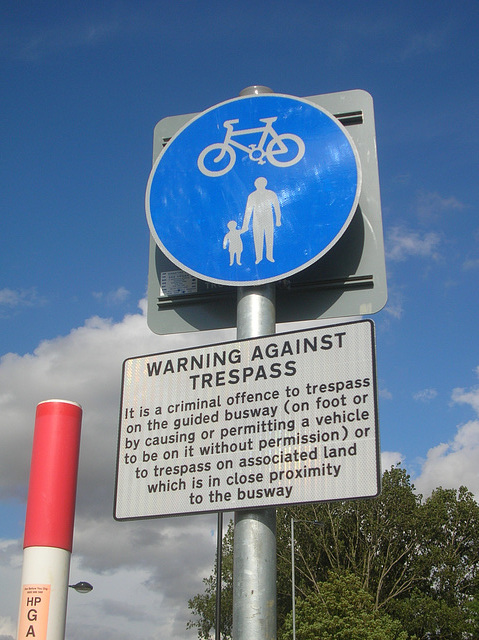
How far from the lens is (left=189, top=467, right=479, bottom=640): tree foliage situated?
117 ft

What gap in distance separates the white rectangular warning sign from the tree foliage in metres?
33.2

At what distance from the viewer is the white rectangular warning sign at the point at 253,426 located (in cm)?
330

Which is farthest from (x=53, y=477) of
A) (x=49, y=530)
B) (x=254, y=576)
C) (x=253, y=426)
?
(x=253, y=426)

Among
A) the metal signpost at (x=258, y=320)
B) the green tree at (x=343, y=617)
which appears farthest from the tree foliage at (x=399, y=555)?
the metal signpost at (x=258, y=320)

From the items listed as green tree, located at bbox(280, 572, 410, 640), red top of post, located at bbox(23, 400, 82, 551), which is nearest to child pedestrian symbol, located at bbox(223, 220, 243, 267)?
red top of post, located at bbox(23, 400, 82, 551)

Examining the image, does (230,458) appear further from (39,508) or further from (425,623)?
(425,623)

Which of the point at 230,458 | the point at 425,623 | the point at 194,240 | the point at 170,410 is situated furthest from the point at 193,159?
the point at 425,623

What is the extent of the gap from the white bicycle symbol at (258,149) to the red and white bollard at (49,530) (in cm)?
1127

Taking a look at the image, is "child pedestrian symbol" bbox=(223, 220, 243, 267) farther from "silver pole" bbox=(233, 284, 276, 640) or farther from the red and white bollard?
the red and white bollard

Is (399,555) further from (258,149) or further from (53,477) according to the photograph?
(258,149)

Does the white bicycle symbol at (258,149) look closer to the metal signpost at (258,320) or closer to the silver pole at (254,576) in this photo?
the metal signpost at (258,320)

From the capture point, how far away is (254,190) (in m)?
4.34

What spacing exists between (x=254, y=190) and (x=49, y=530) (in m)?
11.6

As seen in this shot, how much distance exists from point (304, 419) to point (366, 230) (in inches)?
59.9
